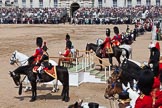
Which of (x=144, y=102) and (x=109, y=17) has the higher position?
(x=109, y=17)

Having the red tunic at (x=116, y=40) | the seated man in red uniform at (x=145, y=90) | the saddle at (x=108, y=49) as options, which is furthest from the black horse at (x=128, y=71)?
the red tunic at (x=116, y=40)

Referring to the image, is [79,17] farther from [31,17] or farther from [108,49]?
[108,49]

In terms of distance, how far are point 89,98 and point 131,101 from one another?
669cm

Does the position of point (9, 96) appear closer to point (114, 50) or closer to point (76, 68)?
point (76, 68)

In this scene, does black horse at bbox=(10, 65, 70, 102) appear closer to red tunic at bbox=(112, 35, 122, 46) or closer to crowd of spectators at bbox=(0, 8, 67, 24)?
red tunic at bbox=(112, 35, 122, 46)

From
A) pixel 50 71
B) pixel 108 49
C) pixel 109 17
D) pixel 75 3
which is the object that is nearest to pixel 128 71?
pixel 50 71

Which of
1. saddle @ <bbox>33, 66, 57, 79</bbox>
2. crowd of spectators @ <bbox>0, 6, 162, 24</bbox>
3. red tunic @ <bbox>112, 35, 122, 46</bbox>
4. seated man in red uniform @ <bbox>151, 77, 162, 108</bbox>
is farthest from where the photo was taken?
crowd of spectators @ <bbox>0, 6, 162, 24</bbox>

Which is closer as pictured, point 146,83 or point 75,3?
point 146,83

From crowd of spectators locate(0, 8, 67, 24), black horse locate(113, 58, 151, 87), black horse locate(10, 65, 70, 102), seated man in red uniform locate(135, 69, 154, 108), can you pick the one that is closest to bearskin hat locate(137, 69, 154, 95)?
seated man in red uniform locate(135, 69, 154, 108)

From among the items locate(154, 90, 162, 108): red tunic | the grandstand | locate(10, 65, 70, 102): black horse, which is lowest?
locate(10, 65, 70, 102): black horse

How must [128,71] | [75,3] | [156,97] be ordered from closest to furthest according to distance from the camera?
[156,97], [128,71], [75,3]

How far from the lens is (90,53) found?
60.0 feet

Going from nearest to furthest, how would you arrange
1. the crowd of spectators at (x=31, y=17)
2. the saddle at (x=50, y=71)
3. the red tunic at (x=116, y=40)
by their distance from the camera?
the saddle at (x=50, y=71) → the red tunic at (x=116, y=40) → the crowd of spectators at (x=31, y=17)

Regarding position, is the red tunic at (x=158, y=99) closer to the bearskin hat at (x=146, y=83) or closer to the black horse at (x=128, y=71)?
the bearskin hat at (x=146, y=83)
